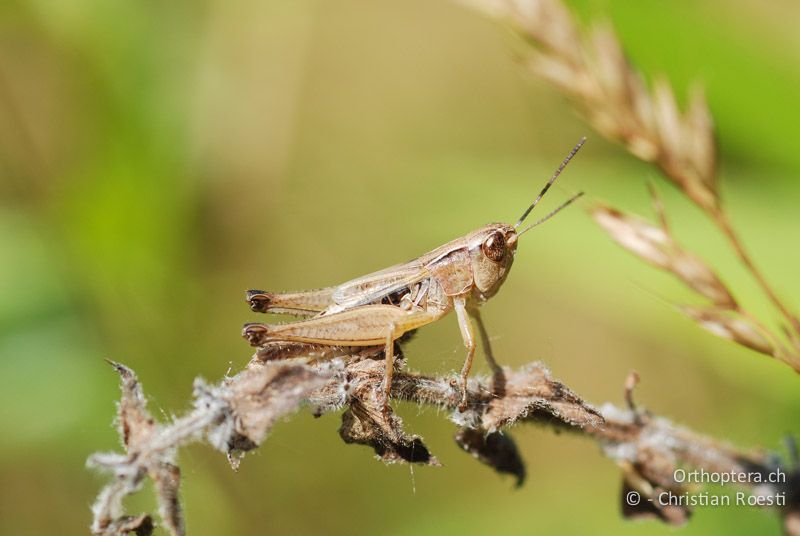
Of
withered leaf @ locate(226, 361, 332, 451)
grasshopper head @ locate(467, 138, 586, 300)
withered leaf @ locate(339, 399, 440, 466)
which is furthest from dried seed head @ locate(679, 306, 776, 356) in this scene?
withered leaf @ locate(226, 361, 332, 451)

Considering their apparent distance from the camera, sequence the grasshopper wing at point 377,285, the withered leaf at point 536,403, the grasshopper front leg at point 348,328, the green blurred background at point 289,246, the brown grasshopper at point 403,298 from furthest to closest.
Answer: the green blurred background at point 289,246
the grasshopper wing at point 377,285
the brown grasshopper at point 403,298
the grasshopper front leg at point 348,328
the withered leaf at point 536,403

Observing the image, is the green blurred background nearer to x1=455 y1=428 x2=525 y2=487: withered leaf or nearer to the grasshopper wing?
x1=455 y1=428 x2=525 y2=487: withered leaf

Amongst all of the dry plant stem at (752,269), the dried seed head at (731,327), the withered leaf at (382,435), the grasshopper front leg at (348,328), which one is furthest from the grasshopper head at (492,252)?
the withered leaf at (382,435)

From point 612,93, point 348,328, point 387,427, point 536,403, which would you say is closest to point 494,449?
point 536,403

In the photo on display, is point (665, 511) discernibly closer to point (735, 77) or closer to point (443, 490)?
point (735, 77)

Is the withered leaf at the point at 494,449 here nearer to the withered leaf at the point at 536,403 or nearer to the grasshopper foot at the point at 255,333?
the withered leaf at the point at 536,403

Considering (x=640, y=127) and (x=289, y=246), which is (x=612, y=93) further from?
(x=289, y=246)

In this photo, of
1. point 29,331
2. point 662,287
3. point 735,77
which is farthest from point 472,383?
point 29,331
